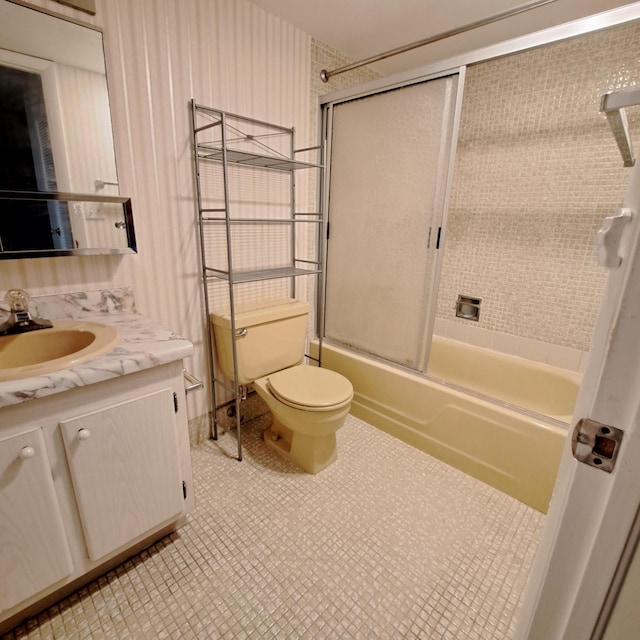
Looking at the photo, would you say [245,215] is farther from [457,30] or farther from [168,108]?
[457,30]

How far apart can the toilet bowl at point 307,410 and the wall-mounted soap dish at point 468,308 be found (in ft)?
3.77

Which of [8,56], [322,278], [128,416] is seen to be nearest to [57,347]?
[128,416]

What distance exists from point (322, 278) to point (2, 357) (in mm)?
1520

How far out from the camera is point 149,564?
121cm

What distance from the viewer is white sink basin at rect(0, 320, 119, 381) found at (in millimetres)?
1061

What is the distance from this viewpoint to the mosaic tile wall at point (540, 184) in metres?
1.78

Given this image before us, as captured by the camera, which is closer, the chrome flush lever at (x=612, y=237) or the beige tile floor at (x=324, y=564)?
the chrome flush lever at (x=612, y=237)

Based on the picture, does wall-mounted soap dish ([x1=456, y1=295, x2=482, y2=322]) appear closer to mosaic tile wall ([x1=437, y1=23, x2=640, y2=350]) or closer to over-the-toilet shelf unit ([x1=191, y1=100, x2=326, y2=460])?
mosaic tile wall ([x1=437, y1=23, x2=640, y2=350])

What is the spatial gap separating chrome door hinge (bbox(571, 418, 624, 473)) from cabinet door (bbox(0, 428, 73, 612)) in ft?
3.76

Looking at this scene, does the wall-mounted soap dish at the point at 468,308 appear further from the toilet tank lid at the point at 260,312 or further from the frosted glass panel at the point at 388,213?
the toilet tank lid at the point at 260,312

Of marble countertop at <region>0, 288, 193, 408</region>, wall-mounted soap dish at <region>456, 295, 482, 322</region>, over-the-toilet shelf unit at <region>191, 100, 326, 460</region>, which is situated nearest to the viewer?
marble countertop at <region>0, 288, 193, 408</region>

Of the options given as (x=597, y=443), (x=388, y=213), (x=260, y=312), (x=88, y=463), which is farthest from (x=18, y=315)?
(x=388, y=213)

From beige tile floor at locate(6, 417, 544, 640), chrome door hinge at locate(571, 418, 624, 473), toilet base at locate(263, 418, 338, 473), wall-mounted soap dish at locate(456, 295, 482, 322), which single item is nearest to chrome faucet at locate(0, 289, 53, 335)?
beige tile floor at locate(6, 417, 544, 640)

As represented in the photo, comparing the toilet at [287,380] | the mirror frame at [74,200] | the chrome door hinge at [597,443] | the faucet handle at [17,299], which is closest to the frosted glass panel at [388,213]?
the toilet at [287,380]
